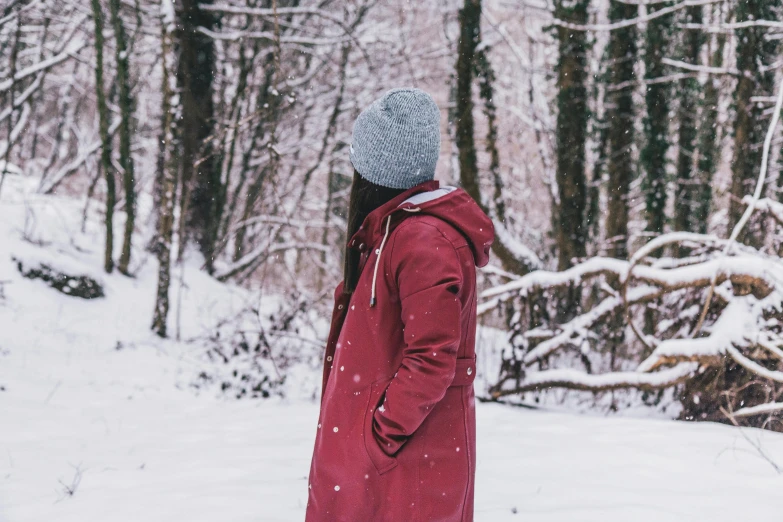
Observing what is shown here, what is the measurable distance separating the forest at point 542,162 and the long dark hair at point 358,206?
8.24 ft

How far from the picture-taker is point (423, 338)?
1609mm

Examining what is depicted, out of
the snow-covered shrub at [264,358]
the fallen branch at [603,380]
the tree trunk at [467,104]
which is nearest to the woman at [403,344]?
the fallen branch at [603,380]

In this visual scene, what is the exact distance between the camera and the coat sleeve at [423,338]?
1.60m

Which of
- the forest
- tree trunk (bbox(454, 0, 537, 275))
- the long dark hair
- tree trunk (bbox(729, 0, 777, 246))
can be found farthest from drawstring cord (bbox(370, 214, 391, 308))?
tree trunk (bbox(729, 0, 777, 246))

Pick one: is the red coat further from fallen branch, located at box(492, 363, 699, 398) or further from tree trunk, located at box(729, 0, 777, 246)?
tree trunk, located at box(729, 0, 777, 246)

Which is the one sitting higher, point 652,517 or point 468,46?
point 468,46

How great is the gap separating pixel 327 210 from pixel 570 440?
10553mm

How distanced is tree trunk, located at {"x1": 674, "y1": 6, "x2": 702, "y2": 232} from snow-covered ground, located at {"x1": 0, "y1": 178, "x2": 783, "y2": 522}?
7.63m

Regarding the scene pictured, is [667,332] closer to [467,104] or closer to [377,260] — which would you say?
[467,104]

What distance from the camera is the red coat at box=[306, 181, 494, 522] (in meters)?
1.61

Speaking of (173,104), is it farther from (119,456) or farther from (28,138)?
(28,138)

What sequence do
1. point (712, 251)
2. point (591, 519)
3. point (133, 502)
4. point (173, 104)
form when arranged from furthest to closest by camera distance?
point (173, 104) → point (712, 251) → point (133, 502) → point (591, 519)

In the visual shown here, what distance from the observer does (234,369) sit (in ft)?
21.5

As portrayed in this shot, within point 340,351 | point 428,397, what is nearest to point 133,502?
point 340,351
